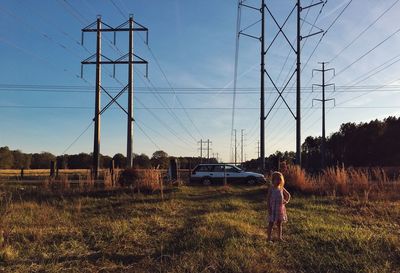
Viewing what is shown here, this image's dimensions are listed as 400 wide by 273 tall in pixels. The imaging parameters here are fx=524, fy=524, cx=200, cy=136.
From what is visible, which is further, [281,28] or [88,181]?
[281,28]

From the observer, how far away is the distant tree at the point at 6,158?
107 metres

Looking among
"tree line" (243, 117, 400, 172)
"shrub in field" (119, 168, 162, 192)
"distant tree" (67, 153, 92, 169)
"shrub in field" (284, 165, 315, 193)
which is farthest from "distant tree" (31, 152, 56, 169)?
"shrub in field" (284, 165, 315, 193)

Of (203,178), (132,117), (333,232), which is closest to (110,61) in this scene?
(132,117)

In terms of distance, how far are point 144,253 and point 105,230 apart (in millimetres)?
2806

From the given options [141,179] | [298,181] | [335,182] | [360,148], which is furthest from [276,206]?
[360,148]

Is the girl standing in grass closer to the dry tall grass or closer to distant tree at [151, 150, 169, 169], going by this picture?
the dry tall grass

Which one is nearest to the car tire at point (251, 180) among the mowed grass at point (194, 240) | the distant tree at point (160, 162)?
the distant tree at point (160, 162)

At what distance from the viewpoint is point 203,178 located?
36.1 metres

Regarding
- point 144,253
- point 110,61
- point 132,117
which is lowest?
point 144,253

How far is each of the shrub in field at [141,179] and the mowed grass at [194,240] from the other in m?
5.85

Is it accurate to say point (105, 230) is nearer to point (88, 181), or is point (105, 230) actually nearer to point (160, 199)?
point (160, 199)

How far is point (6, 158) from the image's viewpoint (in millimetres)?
110500

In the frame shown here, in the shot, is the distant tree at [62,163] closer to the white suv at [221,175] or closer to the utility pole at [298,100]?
the white suv at [221,175]

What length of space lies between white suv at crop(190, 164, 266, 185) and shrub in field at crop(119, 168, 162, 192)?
11195 millimetres
